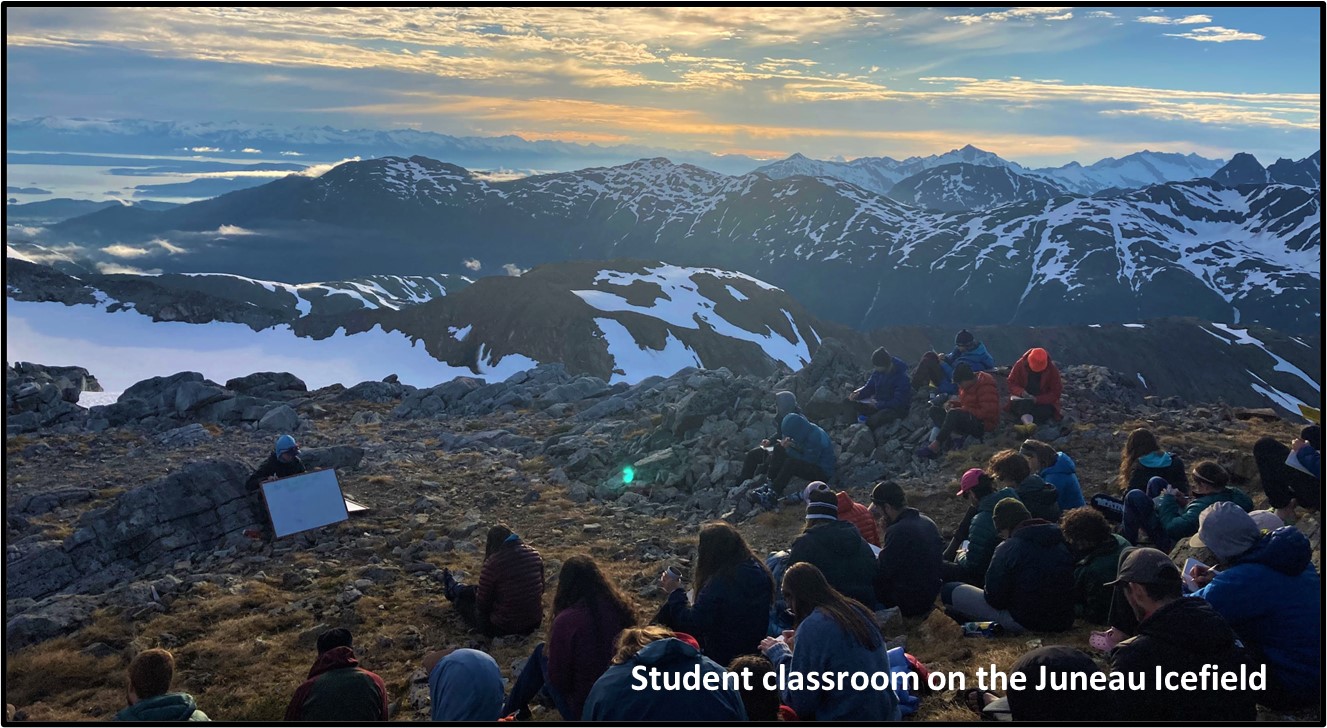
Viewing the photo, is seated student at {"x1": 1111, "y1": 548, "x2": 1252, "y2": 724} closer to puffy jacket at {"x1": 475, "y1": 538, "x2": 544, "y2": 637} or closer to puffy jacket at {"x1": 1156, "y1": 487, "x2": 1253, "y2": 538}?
puffy jacket at {"x1": 1156, "y1": 487, "x2": 1253, "y2": 538}

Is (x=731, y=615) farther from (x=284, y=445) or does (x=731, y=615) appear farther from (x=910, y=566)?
(x=284, y=445)

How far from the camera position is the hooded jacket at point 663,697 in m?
5.97

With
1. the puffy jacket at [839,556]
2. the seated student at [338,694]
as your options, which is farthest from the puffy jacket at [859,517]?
the seated student at [338,694]

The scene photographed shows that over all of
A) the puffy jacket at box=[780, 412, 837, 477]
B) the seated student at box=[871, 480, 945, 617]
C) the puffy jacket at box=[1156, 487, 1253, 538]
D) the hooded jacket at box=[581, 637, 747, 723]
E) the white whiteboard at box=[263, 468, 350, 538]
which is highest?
the hooded jacket at box=[581, 637, 747, 723]

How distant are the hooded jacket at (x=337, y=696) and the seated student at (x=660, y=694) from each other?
2478 mm

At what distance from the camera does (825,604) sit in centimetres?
696

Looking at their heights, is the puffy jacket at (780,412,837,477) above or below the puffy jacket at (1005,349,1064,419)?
below

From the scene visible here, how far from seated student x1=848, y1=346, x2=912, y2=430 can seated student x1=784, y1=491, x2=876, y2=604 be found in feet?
35.7

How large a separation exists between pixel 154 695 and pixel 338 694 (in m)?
1.67

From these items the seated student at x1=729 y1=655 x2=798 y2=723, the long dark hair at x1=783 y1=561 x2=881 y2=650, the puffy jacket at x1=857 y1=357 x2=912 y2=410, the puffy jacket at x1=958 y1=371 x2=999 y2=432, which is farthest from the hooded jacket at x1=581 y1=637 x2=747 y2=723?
the puffy jacket at x1=857 y1=357 x2=912 y2=410

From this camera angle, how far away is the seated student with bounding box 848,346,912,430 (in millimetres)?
20453

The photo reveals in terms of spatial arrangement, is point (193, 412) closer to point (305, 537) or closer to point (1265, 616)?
point (305, 537)

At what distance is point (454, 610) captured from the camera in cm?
1227

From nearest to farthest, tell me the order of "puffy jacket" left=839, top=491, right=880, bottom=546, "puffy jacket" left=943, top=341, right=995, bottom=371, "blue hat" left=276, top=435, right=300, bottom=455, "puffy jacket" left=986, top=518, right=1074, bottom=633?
1. "puffy jacket" left=986, top=518, right=1074, bottom=633
2. "puffy jacket" left=839, top=491, right=880, bottom=546
3. "blue hat" left=276, top=435, right=300, bottom=455
4. "puffy jacket" left=943, top=341, right=995, bottom=371
